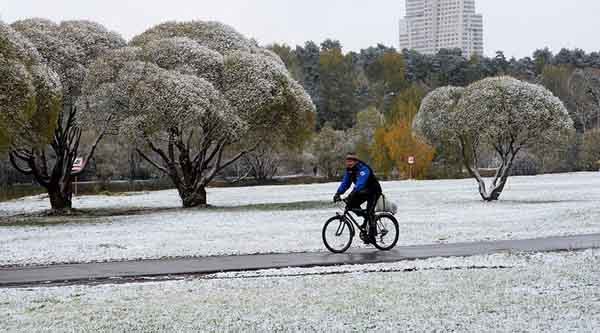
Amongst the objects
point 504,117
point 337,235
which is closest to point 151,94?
point 504,117

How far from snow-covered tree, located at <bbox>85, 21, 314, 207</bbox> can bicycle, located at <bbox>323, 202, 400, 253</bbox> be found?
16.0 metres

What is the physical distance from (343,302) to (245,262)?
518 centimetres

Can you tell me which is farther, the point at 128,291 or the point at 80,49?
the point at 80,49

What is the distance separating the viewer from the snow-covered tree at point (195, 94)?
99.3 ft

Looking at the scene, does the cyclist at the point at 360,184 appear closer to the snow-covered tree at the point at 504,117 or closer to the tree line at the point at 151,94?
the tree line at the point at 151,94

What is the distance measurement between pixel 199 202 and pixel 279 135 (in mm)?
4886

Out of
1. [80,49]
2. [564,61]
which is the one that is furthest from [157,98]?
[564,61]

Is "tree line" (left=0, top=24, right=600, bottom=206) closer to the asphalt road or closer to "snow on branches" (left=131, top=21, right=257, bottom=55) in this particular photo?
"snow on branches" (left=131, top=21, right=257, bottom=55)

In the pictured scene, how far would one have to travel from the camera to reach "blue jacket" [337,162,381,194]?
14.6m

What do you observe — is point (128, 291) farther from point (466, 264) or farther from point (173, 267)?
point (466, 264)

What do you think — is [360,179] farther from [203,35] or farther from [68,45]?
[203,35]

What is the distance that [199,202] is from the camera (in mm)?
35125

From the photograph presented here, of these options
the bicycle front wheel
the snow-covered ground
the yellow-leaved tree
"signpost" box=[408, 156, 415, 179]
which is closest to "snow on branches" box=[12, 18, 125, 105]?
the bicycle front wheel

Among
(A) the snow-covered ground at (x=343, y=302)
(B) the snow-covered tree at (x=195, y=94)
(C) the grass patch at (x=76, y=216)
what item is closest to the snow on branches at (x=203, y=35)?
(B) the snow-covered tree at (x=195, y=94)
